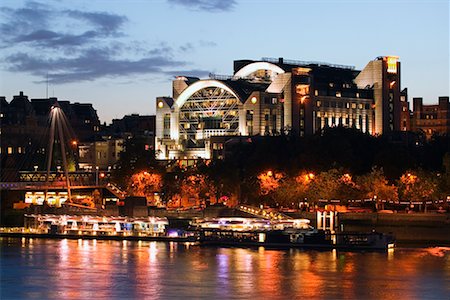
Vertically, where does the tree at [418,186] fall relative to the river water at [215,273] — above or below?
above

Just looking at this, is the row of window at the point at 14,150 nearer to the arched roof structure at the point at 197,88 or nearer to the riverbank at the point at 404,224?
the arched roof structure at the point at 197,88

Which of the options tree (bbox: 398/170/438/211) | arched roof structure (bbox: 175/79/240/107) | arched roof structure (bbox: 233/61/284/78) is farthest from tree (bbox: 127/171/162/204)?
arched roof structure (bbox: 233/61/284/78)

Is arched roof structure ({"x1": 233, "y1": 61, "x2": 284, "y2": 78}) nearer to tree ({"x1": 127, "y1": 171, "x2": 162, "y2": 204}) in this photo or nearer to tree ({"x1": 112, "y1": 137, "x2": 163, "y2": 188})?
tree ({"x1": 112, "y1": 137, "x2": 163, "y2": 188})

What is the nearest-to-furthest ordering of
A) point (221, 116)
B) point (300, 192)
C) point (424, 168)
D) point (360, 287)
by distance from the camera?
point (360, 287)
point (300, 192)
point (424, 168)
point (221, 116)

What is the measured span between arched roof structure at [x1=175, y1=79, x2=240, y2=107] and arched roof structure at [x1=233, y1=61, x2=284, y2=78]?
7.85 meters

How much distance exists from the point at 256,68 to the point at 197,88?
10405mm

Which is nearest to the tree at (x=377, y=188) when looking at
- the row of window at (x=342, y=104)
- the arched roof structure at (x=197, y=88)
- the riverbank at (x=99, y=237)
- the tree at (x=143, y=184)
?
the tree at (x=143, y=184)

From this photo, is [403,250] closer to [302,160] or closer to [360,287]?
[360,287]

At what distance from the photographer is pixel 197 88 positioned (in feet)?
564

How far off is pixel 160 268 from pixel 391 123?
106038 millimetres

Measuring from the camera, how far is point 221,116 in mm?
170125

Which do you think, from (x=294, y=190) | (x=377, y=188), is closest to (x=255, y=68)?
(x=294, y=190)

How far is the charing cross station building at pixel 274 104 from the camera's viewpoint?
165m

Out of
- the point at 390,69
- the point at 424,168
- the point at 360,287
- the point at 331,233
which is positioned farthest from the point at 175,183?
the point at 360,287
